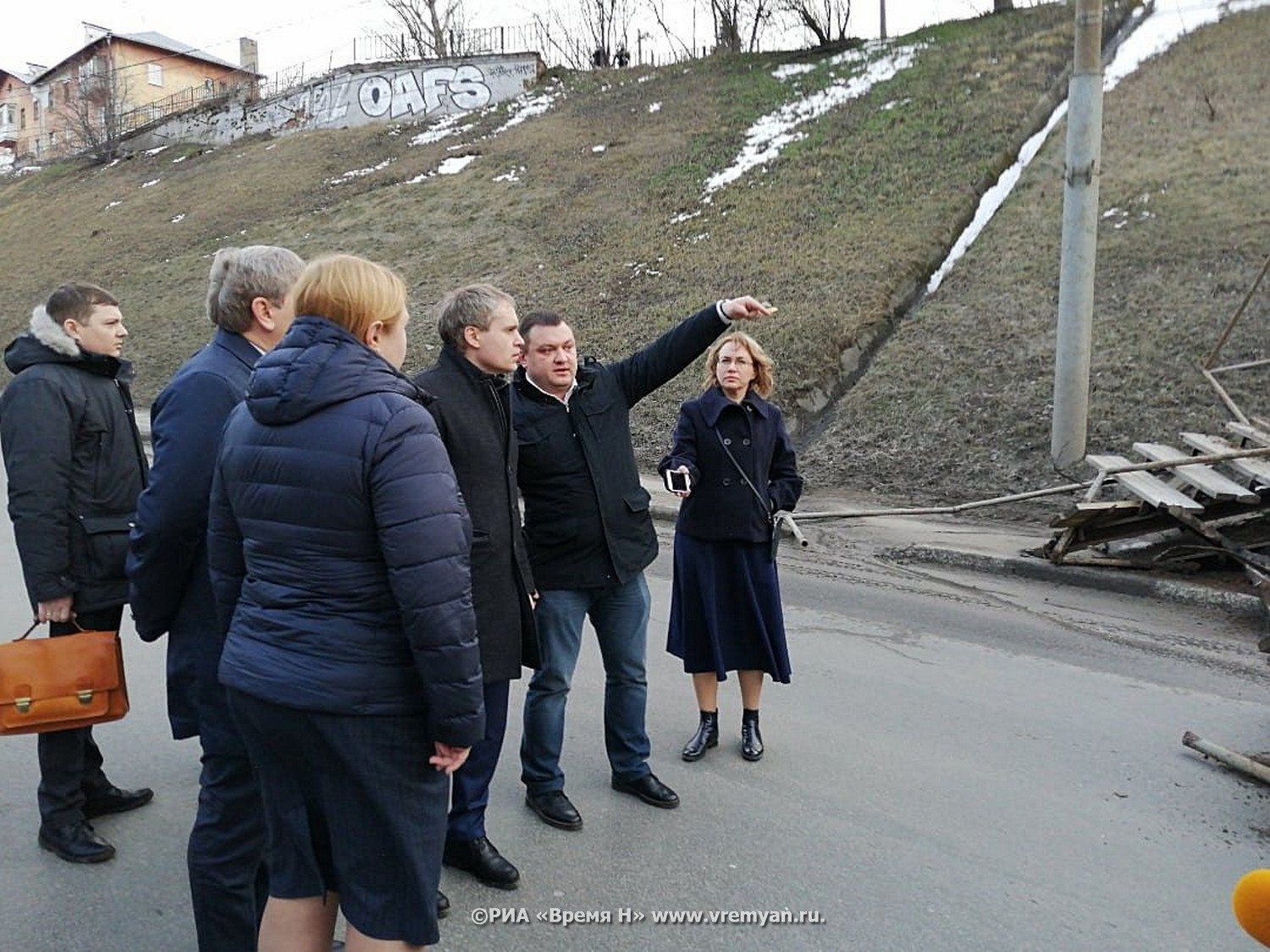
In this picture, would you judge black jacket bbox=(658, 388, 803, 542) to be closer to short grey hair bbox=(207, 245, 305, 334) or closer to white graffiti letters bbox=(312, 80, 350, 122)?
short grey hair bbox=(207, 245, 305, 334)

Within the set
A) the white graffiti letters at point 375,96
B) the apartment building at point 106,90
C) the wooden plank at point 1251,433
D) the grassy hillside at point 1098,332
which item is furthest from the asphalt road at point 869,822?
the apartment building at point 106,90

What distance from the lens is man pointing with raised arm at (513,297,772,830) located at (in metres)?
3.92

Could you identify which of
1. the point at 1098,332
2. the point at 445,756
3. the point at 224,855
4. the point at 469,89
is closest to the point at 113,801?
the point at 224,855

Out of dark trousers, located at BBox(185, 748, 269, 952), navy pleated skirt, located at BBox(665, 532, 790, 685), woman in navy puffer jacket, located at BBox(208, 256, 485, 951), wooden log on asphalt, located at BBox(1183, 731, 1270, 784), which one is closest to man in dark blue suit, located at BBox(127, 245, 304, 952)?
dark trousers, located at BBox(185, 748, 269, 952)

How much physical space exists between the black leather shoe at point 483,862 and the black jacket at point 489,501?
0.64 m

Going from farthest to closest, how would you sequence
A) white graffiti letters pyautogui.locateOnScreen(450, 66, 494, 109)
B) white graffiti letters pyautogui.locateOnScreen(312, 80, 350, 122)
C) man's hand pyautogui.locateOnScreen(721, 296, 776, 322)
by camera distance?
white graffiti letters pyautogui.locateOnScreen(312, 80, 350, 122), white graffiti letters pyautogui.locateOnScreen(450, 66, 494, 109), man's hand pyautogui.locateOnScreen(721, 296, 776, 322)

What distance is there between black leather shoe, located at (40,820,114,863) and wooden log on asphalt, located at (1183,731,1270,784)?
14.1 ft

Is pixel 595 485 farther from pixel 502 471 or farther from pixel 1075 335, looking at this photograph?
pixel 1075 335


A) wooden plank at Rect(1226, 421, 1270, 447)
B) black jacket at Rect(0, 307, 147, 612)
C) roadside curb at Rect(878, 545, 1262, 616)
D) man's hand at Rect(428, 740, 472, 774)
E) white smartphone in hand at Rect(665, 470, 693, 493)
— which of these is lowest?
roadside curb at Rect(878, 545, 1262, 616)

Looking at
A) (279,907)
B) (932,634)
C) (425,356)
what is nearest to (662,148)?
(425,356)

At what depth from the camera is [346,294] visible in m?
2.48

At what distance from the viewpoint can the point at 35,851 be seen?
3740 mm

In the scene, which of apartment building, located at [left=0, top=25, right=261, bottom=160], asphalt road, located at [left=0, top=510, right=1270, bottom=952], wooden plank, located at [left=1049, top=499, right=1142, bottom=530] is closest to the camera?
asphalt road, located at [left=0, top=510, right=1270, bottom=952]

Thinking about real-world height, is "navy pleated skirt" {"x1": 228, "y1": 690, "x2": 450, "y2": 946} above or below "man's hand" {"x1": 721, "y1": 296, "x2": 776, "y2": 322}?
below
